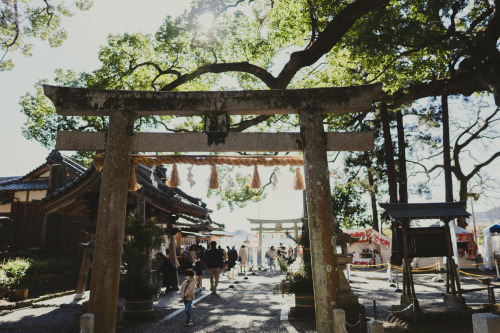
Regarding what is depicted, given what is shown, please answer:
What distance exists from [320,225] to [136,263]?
5.20 metres

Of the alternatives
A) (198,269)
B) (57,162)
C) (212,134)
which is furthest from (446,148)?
(57,162)

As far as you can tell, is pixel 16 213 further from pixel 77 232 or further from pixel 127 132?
pixel 127 132

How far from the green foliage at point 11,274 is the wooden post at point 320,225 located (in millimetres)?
9936

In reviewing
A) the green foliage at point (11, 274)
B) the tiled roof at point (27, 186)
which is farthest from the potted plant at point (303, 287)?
the tiled roof at point (27, 186)

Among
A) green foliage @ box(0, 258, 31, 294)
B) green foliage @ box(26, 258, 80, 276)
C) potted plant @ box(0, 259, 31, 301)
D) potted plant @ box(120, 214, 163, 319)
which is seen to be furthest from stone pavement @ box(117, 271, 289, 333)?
green foliage @ box(26, 258, 80, 276)

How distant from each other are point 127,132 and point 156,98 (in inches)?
31.1

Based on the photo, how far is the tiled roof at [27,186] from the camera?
53.6 feet

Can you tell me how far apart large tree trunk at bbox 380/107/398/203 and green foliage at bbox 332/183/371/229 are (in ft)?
27.3

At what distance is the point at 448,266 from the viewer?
8016mm

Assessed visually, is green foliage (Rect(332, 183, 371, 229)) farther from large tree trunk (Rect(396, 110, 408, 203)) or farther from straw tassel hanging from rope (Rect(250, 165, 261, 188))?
straw tassel hanging from rope (Rect(250, 165, 261, 188))

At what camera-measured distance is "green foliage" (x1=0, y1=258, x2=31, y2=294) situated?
9.84 m

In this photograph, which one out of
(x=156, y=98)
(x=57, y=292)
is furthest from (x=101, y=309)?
(x=57, y=292)

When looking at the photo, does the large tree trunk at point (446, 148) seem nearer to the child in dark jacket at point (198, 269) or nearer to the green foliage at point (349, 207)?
the green foliage at point (349, 207)

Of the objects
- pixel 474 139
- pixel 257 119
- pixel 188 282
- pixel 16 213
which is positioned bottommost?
pixel 188 282
